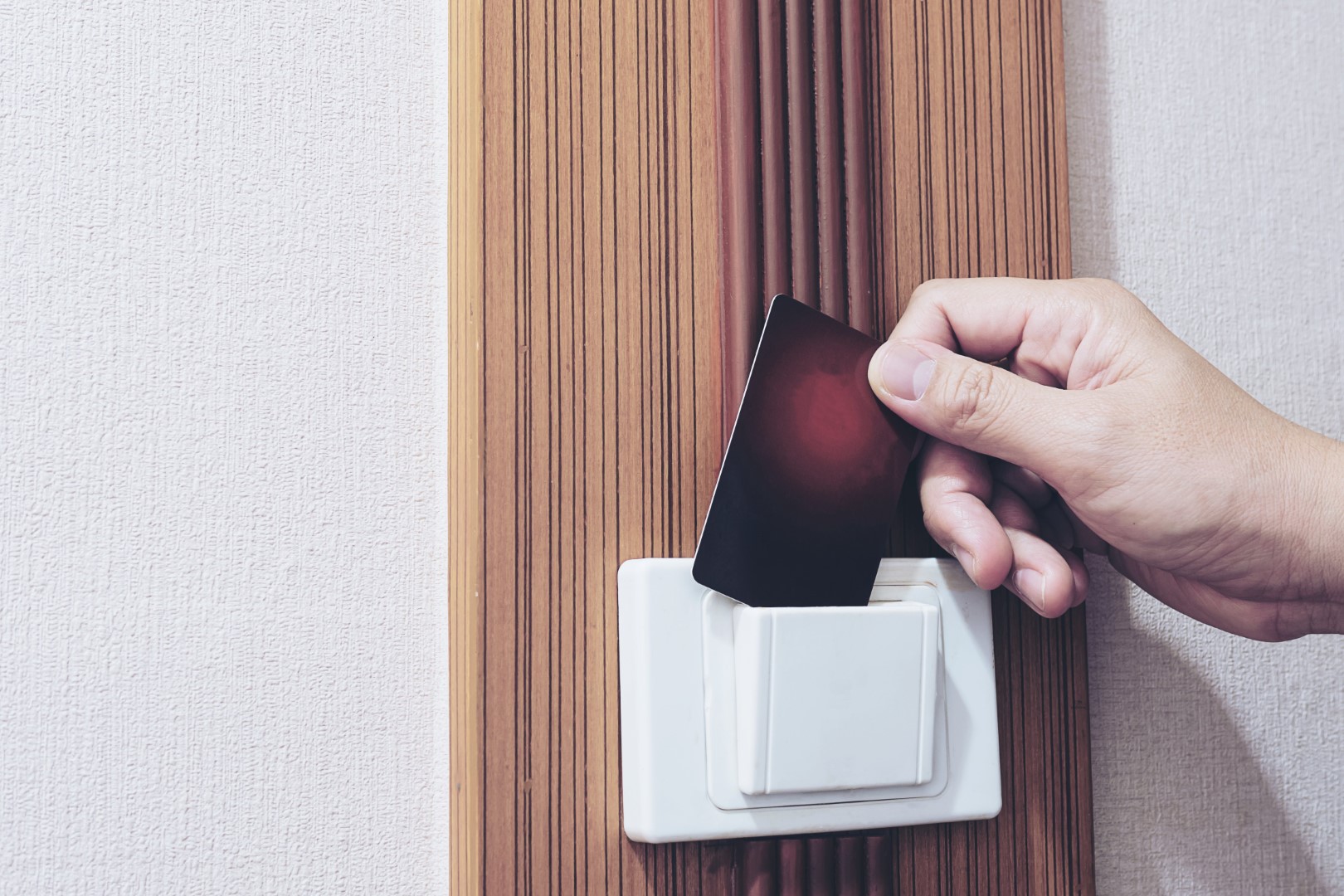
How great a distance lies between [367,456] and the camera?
409mm

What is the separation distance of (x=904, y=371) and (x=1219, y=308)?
247 mm

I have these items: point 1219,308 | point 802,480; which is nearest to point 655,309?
point 802,480

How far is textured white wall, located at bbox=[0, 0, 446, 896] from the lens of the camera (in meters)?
0.36

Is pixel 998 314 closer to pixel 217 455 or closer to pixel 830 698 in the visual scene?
pixel 830 698

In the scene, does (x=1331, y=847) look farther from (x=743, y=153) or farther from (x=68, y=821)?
(x=68, y=821)

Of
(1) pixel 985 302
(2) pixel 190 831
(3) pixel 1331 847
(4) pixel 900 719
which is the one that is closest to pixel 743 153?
(1) pixel 985 302

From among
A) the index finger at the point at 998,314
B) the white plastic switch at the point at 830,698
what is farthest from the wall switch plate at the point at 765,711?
the index finger at the point at 998,314

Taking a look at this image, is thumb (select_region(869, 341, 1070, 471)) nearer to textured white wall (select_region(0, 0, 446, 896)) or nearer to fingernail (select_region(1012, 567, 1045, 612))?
fingernail (select_region(1012, 567, 1045, 612))

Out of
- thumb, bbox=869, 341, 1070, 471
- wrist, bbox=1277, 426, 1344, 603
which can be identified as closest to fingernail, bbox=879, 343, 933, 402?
thumb, bbox=869, 341, 1070, 471

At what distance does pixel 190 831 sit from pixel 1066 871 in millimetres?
382

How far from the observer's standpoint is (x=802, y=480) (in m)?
0.41

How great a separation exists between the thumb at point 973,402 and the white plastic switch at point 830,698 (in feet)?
0.26

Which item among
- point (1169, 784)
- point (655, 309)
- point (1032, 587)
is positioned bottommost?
point (1169, 784)

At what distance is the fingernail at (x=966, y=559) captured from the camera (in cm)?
42
